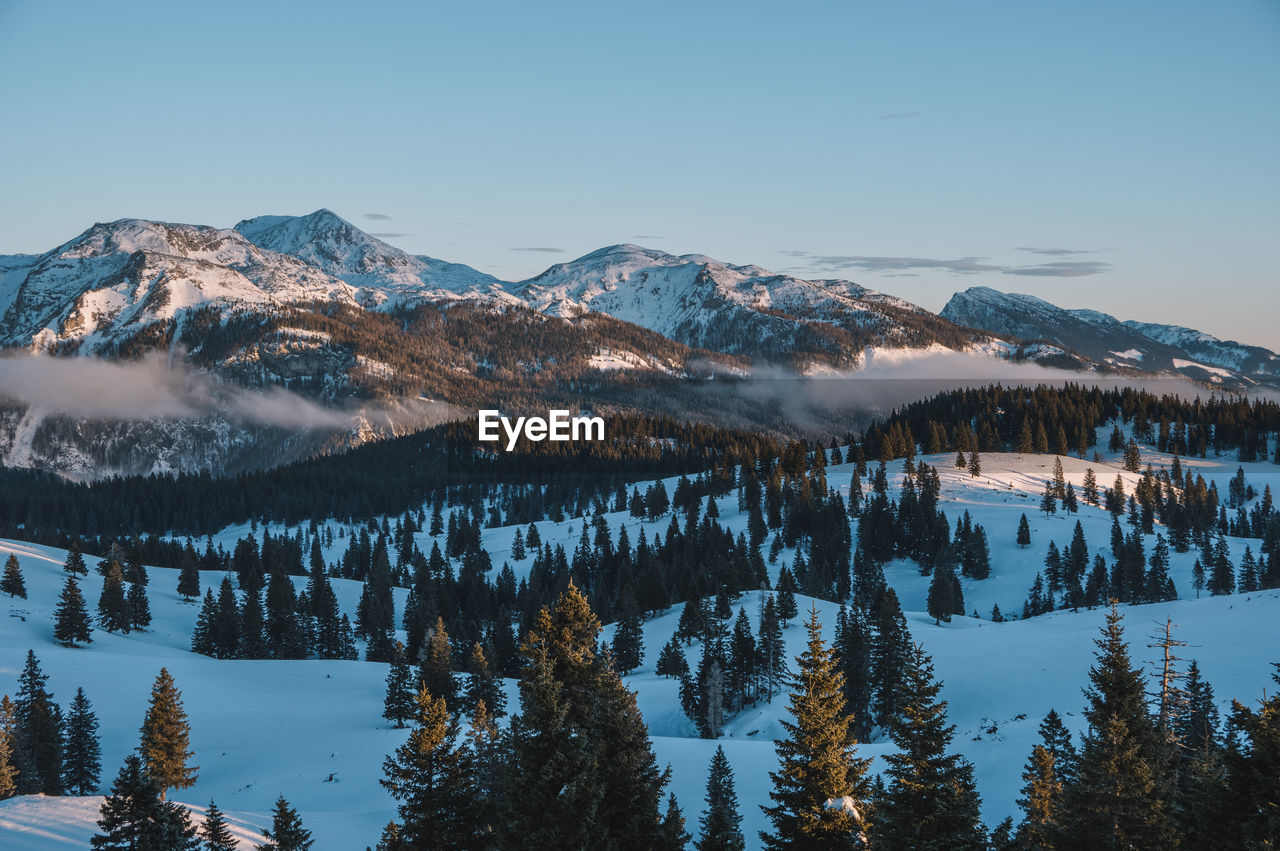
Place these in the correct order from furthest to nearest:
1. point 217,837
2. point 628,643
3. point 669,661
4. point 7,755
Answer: point 628,643
point 669,661
point 7,755
point 217,837

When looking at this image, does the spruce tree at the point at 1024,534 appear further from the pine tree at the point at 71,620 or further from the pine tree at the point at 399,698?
the pine tree at the point at 71,620

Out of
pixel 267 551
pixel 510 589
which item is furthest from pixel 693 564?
pixel 267 551

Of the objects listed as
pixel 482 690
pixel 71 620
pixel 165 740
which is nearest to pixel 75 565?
pixel 71 620

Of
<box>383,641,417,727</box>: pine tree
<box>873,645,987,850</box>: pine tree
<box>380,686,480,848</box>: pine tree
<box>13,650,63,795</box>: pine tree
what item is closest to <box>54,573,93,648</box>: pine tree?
<box>13,650,63,795</box>: pine tree

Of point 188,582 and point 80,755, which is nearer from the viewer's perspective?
point 80,755

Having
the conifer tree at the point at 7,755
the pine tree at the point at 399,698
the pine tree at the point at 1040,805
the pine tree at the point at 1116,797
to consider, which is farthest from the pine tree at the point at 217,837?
the pine tree at the point at 399,698

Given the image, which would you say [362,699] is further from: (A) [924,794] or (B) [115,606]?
(A) [924,794]
